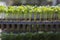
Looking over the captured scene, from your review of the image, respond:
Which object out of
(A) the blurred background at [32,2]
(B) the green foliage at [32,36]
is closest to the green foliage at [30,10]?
(B) the green foliage at [32,36]

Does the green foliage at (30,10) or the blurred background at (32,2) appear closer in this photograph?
the green foliage at (30,10)

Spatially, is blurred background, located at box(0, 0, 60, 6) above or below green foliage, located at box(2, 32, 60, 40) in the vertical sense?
above

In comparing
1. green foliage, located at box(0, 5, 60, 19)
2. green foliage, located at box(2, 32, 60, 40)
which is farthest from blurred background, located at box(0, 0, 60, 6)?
green foliage, located at box(2, 32, 60, 40)

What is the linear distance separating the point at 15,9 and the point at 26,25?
39 cm

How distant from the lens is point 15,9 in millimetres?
3453

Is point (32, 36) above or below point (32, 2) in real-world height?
below

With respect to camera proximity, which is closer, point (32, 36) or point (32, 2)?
point (32, 36)

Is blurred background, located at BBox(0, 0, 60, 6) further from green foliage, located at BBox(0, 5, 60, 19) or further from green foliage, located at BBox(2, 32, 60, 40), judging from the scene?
green foliage, located at BBox(2, 32, 60, 40)

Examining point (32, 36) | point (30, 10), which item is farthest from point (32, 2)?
point (32, 36)

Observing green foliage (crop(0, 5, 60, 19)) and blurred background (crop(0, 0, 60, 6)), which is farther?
blurred background (crop(0, 0, 60, 6))

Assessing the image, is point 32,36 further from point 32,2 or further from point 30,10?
point 32,2

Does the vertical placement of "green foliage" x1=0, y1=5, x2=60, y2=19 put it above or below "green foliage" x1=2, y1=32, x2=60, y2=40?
above

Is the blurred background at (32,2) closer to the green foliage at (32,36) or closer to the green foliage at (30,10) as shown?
the green foliage at (30,10)

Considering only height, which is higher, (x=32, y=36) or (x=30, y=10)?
(x=30, y=10)
